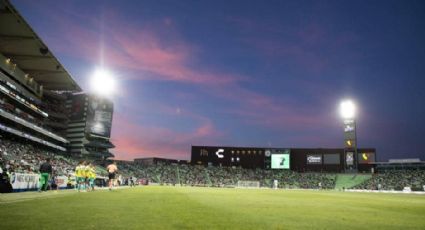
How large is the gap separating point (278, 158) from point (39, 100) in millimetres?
78808

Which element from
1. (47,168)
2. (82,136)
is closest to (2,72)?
(47,168)

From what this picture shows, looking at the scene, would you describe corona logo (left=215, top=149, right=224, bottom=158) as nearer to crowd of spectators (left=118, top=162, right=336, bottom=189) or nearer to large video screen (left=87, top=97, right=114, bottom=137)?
crowd of spectators (left=118, top=162, right=336, bottom=189)

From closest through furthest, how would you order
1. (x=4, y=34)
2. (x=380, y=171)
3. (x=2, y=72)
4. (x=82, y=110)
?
(x=4, y=34), (x=2, y=72), (x=82, y=110), (x=380, y=171)

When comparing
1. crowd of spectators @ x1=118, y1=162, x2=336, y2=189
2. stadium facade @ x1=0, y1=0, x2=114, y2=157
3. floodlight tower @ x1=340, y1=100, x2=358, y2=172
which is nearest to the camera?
stadium facade @ x1=0, y1=0, x2=114, y2=157

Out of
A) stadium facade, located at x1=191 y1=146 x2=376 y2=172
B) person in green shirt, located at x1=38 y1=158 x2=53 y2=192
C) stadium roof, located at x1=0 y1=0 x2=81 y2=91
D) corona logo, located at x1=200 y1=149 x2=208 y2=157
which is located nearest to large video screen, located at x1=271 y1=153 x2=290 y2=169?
stadium facade, located at x1=191 y1=146 x2=376 y2=172

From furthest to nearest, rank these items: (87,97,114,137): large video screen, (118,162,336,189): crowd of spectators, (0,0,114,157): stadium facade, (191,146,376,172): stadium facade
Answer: (191,146,376,172): stadium facade < (118,162,336,189): crowd of spectators < (87,97,114,137): large video screen < (0,0,114,157): stadium facade

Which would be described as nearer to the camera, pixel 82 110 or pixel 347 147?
pixel 347 147

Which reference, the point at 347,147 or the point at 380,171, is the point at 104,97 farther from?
the point at 380,171

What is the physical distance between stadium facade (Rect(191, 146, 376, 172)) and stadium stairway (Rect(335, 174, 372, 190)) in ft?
23.9

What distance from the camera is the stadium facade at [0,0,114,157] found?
47972mm

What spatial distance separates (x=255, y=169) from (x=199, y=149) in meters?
21.6

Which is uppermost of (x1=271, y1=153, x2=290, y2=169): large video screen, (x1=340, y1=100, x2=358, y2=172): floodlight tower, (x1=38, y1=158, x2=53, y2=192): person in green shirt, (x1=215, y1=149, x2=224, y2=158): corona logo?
(x1=340, y1=100, x2=358, y2=172): floodlight tower

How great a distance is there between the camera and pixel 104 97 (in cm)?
10619

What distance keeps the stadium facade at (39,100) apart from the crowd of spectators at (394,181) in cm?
7575
